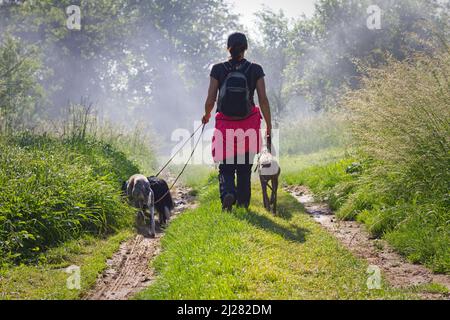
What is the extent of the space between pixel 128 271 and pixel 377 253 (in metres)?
2.89

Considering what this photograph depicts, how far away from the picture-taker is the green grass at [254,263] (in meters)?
4.42

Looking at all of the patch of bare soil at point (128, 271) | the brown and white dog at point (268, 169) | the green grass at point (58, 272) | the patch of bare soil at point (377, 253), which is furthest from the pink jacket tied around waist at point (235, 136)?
the green grass at point (58, 272)

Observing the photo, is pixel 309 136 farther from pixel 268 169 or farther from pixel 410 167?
pixel 410 167

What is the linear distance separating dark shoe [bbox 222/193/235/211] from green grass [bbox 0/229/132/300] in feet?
4.92

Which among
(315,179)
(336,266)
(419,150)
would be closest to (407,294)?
(336,266)

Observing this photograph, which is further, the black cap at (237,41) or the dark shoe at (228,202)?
the dark shoe at (228,202)

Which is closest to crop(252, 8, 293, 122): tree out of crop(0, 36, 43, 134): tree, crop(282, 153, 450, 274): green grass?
crop(0, 36, 43, 134): tree

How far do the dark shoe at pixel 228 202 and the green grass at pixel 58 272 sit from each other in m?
1.50

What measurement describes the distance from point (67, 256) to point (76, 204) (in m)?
1.16

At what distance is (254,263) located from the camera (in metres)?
4.95

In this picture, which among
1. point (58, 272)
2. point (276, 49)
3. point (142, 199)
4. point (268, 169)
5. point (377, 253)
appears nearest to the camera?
point (58, 272)

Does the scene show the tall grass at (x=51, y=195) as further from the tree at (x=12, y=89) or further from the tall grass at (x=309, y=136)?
the tall grass at (x=309, y=136)

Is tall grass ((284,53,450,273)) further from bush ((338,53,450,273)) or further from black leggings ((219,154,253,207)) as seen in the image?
black leggings ((219,154,253,207))

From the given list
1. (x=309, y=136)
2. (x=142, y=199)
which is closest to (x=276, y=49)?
(x=309, y=136)
